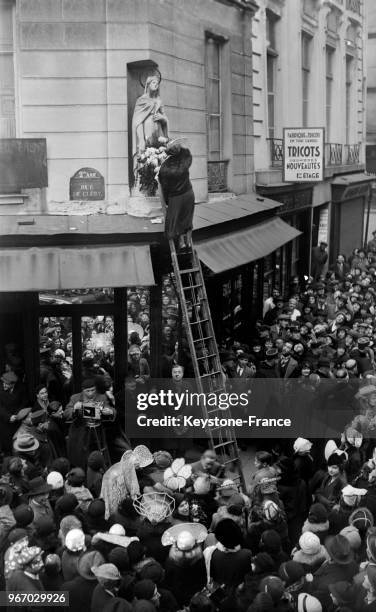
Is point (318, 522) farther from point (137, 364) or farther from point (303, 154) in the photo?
point (303, 154)

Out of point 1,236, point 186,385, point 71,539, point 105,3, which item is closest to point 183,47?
point 105,3

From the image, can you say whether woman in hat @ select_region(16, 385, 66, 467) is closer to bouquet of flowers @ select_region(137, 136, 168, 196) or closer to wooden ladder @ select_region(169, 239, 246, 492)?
wooden ladder @ select_region(169, 239, 246, 492)

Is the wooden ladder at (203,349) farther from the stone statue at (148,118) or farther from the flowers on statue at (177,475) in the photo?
the flowers on statue at (177,475)

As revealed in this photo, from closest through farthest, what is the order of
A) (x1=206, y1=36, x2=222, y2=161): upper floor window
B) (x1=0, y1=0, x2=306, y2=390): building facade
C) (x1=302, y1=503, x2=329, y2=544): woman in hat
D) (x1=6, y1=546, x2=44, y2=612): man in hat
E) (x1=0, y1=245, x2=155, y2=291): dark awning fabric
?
(x1=6, y1=546, x2=44, y2=612): man in hat, (x1=302, y1=503, x2=329, y2=544): woman in hat, (x1=0, y1=245, x2=155, y2=291): dark awning fabric, (x1=0, y1=0, x2=306, y2=390): building facade, (x1=206, y1=36, x2=222, y2=161): upper floor window

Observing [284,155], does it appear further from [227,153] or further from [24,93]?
[24,93]

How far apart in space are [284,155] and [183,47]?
607cm

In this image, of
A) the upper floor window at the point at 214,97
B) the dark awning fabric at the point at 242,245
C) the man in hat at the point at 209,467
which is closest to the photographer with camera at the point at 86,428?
the man in hat at the point at 209,467

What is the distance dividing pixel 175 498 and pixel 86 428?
7.73 ft

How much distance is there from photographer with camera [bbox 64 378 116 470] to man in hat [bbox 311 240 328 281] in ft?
46.5

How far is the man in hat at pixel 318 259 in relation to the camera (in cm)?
2341

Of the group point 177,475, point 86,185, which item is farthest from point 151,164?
point 177,475

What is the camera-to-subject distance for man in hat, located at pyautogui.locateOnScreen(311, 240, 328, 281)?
76.8 ft

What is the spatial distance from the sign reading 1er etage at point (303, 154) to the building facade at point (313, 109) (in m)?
0.28

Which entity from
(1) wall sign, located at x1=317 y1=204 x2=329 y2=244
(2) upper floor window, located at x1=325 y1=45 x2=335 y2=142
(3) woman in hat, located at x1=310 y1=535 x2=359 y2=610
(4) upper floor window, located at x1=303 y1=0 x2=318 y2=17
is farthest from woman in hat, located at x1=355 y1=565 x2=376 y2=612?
(2) upper floor window, located at x1=325 y1=45 x2=335 y2=142
